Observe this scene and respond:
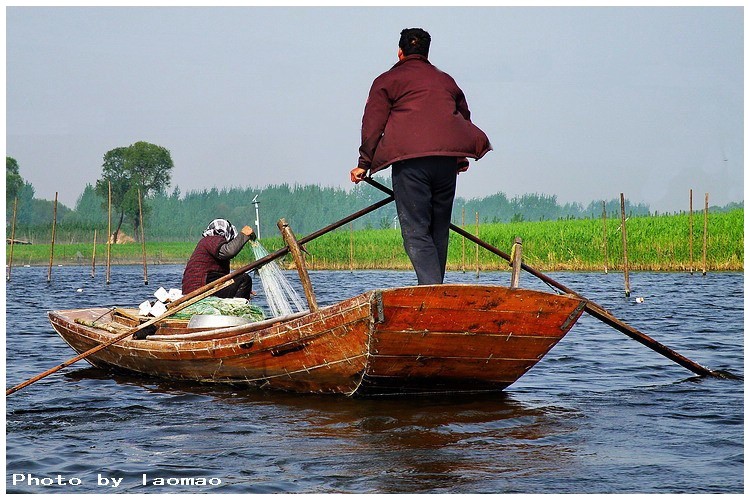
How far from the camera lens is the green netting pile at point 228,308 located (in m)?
7.61

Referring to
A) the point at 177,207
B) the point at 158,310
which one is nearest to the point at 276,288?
the point at 158,310

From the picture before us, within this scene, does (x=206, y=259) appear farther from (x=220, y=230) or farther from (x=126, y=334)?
(x=126, y=334)

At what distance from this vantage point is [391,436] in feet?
17.7

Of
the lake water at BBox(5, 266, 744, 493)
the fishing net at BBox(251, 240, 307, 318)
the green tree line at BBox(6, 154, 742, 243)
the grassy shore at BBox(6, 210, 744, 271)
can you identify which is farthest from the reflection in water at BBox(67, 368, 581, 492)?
the green tree line at BBox(6, 154, 742, 243)

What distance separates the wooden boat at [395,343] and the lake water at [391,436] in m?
0.15

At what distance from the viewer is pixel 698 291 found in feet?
61.0

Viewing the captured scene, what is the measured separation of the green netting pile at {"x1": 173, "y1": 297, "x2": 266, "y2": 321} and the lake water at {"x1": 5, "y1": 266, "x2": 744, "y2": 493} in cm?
59

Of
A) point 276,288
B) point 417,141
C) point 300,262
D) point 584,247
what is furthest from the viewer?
point 584,247

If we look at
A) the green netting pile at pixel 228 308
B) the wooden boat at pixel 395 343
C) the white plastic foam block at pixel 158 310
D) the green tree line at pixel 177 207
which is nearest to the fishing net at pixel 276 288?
the green netting pile at pixel 228 308

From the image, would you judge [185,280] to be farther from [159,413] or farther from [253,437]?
[253,437]

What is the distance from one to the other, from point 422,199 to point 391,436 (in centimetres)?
→ 139

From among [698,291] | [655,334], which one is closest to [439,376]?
[655,334]

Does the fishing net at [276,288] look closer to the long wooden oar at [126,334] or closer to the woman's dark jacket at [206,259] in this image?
the woman's dark jacket at [206,259]

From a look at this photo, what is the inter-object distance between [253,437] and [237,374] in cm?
152
